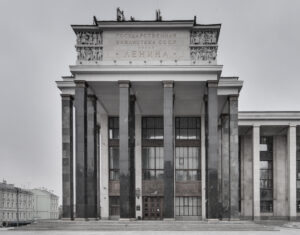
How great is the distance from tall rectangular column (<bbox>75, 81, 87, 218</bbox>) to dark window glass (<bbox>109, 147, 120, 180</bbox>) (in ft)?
45.2

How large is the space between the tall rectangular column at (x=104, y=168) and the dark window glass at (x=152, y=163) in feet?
15.5

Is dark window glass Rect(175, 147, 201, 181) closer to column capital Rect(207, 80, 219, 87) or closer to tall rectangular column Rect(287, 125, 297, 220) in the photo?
tall rectangular column Rect(287, 125, 297, 220)

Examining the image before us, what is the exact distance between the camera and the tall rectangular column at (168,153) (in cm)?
3856

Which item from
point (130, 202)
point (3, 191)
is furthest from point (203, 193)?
point (3, 191)

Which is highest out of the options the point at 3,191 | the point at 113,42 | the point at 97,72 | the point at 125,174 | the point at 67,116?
the point at 113,42

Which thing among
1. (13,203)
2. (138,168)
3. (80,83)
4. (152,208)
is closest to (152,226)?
(80,83)

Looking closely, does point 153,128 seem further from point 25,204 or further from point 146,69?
point 25,204

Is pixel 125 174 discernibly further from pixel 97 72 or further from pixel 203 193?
pixel 203 193

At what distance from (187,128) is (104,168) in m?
11.5

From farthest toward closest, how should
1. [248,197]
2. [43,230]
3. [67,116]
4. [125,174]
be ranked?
[248,197] < [67,116] < [125,174] < [43,230]

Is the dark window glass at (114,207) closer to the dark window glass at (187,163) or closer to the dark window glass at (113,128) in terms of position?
the dark window glass at (113,128)

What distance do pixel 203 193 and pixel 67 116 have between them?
19.2 meters

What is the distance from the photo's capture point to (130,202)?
3900 cm

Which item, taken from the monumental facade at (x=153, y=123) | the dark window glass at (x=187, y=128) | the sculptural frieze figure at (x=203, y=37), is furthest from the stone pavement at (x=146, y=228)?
the dark window glass at (x=187, y=128)
